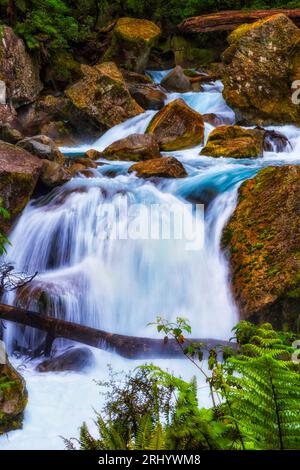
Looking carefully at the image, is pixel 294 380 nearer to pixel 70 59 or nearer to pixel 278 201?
pixel 278 201

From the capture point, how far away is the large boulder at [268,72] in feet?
42.3

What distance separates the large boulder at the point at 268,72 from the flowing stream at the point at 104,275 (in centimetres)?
483

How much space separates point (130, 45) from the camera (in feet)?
57.2

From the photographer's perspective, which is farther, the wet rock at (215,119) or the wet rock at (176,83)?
the wet rock at (176,83)

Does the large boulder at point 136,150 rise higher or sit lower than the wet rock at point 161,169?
higher

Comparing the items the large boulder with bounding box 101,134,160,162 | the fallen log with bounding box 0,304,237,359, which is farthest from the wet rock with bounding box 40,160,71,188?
the fallen log with bounding box 0,304,237,359

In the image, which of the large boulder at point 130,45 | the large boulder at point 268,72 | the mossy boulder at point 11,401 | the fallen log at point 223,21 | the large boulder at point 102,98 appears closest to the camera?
the mossy boulder at point 11,401

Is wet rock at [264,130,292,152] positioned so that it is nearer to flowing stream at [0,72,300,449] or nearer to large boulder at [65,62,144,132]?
flowing stream at [0,72,300,449]

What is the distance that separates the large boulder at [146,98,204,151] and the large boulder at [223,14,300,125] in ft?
7.16

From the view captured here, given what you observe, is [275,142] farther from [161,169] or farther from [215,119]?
[161,169]

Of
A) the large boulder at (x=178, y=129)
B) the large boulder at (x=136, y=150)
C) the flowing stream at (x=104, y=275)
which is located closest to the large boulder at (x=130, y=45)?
the large boulder at (x=178, y=129)

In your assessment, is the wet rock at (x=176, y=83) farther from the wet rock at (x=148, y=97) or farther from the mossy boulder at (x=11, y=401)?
the mossy boulder at (x=11, y=401)
